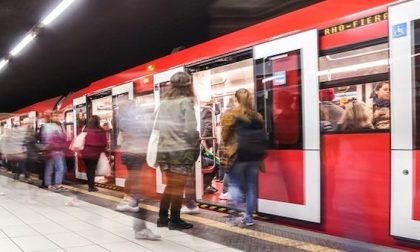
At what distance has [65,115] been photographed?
38.0 ft

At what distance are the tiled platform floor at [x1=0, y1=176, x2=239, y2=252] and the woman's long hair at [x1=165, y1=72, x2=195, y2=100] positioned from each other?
1435mm

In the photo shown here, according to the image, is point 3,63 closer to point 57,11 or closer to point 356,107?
point 57,11

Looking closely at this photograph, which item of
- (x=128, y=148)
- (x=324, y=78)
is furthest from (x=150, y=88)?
(x=324, y=78)

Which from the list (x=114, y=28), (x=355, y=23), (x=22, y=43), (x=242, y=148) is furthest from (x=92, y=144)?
(x=22, y=43)

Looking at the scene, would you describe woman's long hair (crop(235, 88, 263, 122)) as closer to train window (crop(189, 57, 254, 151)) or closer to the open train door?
the open train door

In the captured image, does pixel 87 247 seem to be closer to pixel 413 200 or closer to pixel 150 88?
pixel 413 200

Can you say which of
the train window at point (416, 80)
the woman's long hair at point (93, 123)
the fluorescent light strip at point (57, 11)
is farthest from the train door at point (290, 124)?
the fluorescent light strip at point (57, 11)

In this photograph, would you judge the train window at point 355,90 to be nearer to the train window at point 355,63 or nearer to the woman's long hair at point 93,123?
the train window at point 355,63

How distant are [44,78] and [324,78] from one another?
821 inches

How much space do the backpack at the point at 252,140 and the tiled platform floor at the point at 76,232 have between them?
1.04 metres

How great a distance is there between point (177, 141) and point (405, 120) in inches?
84.7

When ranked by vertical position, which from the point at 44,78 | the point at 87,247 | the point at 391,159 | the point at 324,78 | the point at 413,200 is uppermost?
the point at 44,78

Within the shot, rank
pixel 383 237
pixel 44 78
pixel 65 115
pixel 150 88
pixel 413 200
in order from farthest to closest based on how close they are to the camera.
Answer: pixel 44 78
pixel 65 115
pixel 150 88
pixel 383 237
pixel 413 200

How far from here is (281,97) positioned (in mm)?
4473
